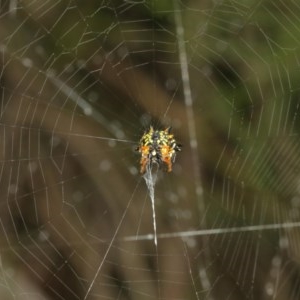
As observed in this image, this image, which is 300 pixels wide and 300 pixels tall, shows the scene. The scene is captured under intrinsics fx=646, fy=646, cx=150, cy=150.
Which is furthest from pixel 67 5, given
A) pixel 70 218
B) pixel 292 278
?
pixel 292 278

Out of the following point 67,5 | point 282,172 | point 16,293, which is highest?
point 67,5

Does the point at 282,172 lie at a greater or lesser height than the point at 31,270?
greater

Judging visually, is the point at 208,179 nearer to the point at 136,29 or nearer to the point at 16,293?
the point at 136,29
